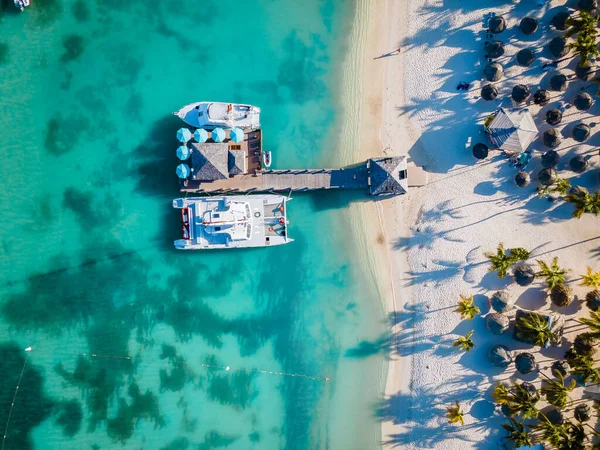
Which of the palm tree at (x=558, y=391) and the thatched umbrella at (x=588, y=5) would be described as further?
the thatched umbrella at (x=588, y=5)

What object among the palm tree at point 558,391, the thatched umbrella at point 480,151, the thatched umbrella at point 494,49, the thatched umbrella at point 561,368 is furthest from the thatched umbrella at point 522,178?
the palm tree at point 558,391

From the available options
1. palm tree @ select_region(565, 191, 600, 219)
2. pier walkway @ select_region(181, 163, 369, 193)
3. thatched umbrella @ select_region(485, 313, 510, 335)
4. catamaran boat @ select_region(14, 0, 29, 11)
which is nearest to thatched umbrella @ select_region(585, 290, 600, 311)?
palm tree @ select_region(565, 191, 600, 219)

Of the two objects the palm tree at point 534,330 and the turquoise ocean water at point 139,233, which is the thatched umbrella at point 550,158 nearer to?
the palm tree at point 534,330

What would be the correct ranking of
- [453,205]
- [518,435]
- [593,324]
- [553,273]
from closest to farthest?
[593,324] < [553,273] < [518,435] < [453,205]

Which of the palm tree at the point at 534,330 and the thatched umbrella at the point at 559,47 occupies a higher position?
the thatched umbrella at the point at 559,47

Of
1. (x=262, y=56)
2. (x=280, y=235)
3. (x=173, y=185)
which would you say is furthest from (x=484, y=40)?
(x=173, y=185)

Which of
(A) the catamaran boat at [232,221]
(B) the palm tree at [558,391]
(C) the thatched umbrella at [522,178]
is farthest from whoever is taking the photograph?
(C) the thatched umbrella at [522,178]

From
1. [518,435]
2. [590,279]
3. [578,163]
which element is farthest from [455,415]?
[578,163]

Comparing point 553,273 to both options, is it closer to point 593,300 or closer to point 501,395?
point 593,300
